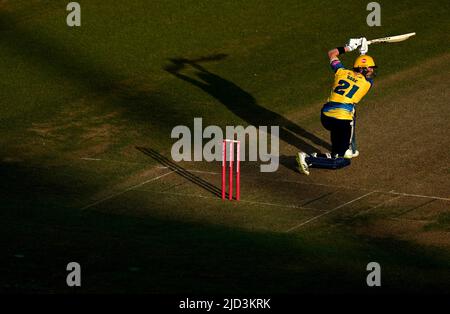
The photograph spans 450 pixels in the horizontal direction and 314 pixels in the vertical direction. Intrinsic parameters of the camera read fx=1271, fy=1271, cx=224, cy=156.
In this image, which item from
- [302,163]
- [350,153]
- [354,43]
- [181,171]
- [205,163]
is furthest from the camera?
[205,163]

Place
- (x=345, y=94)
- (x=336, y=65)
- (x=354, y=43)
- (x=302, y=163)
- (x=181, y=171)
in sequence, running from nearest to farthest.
→ (x=302, y=163), (x=345, y=94), (x=354, y=43), (x=336, y=65), (x=181, y=171)

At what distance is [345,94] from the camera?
89.8 feet

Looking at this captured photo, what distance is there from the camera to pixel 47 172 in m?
28.2

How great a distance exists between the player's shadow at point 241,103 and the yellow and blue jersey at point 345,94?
197cm

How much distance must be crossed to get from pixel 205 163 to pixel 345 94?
3.57 metres

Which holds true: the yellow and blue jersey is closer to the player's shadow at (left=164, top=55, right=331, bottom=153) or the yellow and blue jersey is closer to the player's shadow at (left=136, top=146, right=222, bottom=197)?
the player's shadow at (left=164, top=55, right=331, bottom=153)

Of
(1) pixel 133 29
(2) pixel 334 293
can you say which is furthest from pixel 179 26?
(2) pixel 334 293

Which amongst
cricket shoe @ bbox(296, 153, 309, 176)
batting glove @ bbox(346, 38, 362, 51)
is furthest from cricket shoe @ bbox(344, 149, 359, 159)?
batting glove @ bbox(346, 38, 362, 51)

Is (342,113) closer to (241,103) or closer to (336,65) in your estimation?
(336,65)

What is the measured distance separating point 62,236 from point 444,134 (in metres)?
10.3

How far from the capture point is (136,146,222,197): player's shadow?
26.9 meters

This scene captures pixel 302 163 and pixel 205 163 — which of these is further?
pixel 205 163

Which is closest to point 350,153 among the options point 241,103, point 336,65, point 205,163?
point 336,65

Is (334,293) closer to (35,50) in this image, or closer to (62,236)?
(62,236)
